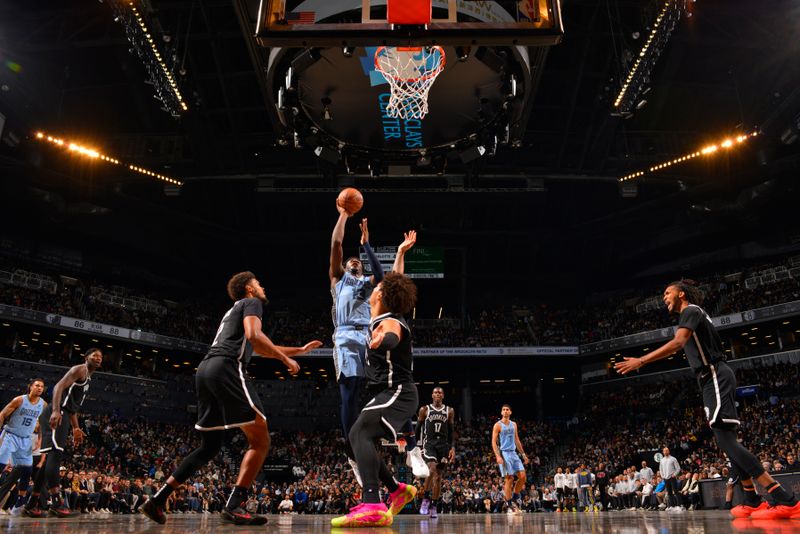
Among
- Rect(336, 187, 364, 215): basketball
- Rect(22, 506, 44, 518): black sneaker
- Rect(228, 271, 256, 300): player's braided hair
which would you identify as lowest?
Rect(22, 506, 44, 518): black sneaker

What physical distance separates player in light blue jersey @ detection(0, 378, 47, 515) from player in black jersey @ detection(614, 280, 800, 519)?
8.41 meters

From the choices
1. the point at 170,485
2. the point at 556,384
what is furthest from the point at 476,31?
the point at 556,384

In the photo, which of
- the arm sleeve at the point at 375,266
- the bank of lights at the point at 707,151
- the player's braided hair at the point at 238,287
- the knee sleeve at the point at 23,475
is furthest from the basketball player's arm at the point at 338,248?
the bank of lights at the point at 707,151

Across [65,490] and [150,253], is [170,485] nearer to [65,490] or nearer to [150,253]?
[65,490]

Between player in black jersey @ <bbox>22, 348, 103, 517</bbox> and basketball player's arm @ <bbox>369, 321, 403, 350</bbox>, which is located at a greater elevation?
basketball player's arm @ <bbox>369, 321, 403, 350</bbox>

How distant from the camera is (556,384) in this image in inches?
1468

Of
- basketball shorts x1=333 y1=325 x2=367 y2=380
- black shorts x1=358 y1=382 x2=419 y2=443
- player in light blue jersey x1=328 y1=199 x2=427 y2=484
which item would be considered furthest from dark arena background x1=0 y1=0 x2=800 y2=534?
black shorts x1=358 y1=382 x2=419 y2=443

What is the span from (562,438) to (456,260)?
11.5 m

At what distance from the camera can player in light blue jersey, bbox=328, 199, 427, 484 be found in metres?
6.12

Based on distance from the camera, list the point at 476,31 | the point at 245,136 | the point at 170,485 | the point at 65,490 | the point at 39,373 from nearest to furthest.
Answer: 1. the point at 170,485
2. the point at 476,31
3. the point at 65,490
4. the point at 245,136
5. the point at 39,373

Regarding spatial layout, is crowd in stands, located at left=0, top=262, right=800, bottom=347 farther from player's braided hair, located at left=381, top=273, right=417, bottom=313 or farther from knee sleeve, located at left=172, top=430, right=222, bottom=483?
player's braided hair, located at left=381, top=273, right=417, bottom=313

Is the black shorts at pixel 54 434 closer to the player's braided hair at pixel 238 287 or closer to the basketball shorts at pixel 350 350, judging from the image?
the player's braided hair at pixel 238 287

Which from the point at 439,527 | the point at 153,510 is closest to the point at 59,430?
the point at 153,510

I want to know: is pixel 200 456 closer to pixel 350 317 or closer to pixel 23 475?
pixel 350 317
